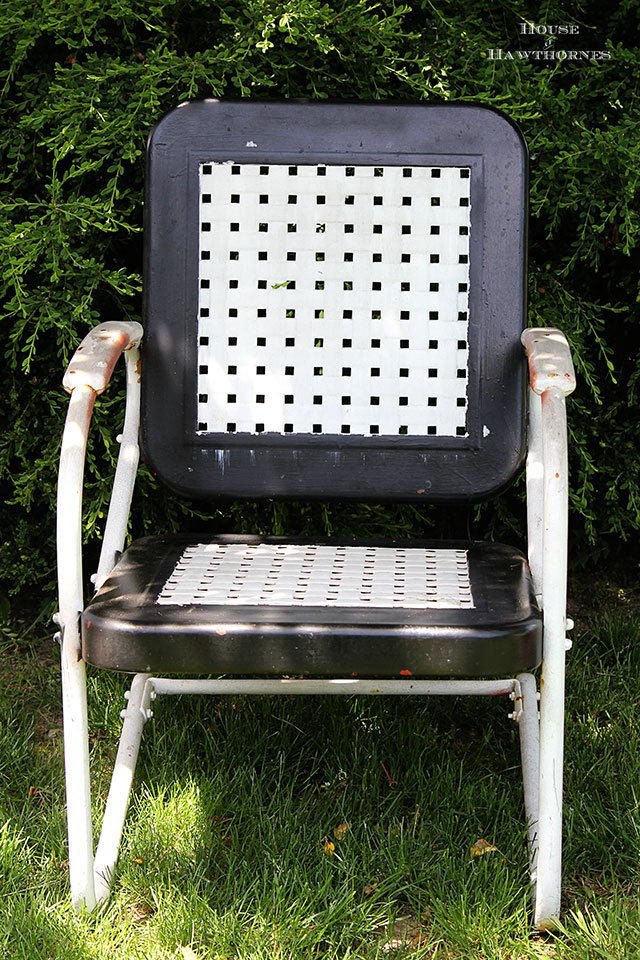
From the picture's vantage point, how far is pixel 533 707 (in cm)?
193

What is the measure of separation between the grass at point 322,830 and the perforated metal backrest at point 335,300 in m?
0.54

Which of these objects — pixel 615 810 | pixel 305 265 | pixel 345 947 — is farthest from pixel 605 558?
pixel 345 947

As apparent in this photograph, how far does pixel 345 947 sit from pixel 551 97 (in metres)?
1.69

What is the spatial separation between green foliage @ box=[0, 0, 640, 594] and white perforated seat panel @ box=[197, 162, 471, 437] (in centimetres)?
34

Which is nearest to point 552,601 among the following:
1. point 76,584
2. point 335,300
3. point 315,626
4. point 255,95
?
point 315,626

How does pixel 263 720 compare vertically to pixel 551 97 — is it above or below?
below

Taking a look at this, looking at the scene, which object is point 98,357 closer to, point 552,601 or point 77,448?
point 77,448

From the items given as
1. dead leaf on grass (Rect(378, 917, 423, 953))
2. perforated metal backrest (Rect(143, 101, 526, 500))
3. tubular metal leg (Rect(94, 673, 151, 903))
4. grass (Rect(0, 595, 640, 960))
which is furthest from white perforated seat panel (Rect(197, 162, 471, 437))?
dead leaf on grass (Rect(378, 917, 423, 953))

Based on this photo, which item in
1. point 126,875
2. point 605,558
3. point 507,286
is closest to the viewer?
point 126,875

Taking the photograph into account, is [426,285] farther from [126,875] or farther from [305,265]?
[126,875]

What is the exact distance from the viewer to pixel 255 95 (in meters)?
2.29

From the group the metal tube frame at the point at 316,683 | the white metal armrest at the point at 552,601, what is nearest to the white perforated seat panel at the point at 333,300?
the metal tube frame at the point at 316,683

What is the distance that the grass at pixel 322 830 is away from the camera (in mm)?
1646

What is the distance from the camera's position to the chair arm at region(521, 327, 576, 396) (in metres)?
1.57
